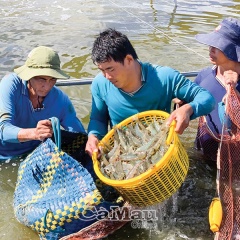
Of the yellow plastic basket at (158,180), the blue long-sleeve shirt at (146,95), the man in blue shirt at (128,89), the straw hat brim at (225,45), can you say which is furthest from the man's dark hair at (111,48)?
the straw hat brim at (225,45)

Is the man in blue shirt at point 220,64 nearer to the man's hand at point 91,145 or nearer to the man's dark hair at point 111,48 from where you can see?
the man's dark hair at point 111,48

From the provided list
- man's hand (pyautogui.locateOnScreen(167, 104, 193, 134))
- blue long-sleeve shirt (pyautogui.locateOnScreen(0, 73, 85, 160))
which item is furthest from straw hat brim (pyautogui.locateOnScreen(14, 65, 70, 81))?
man's hand (pyautogui.locateOnScreen(167, 104, 193, 134))

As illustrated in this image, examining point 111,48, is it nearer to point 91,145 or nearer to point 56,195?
point 91,145

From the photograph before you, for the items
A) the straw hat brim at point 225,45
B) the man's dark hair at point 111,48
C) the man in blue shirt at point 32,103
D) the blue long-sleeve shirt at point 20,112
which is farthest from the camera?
the straw hat brim at point 225,45

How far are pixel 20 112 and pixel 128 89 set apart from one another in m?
1.05

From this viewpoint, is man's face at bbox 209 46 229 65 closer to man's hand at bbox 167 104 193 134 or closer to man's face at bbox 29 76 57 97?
man's hand at bbox 167 104 193 134

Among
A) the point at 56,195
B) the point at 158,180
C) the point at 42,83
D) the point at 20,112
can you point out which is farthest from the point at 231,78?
the point at 20,112

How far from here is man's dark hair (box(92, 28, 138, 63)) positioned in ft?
10.0

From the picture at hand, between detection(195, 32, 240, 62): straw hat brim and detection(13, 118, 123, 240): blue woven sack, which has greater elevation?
detection(195, 32, 240, 62): straw hat brim

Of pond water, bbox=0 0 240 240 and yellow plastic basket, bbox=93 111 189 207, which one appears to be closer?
yellow plastic basket, bbox=93 111 189 207

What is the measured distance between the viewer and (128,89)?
3385 mm

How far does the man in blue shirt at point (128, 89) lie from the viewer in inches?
121

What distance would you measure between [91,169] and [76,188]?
63cm

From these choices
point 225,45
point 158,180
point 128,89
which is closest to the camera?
point 158,180
